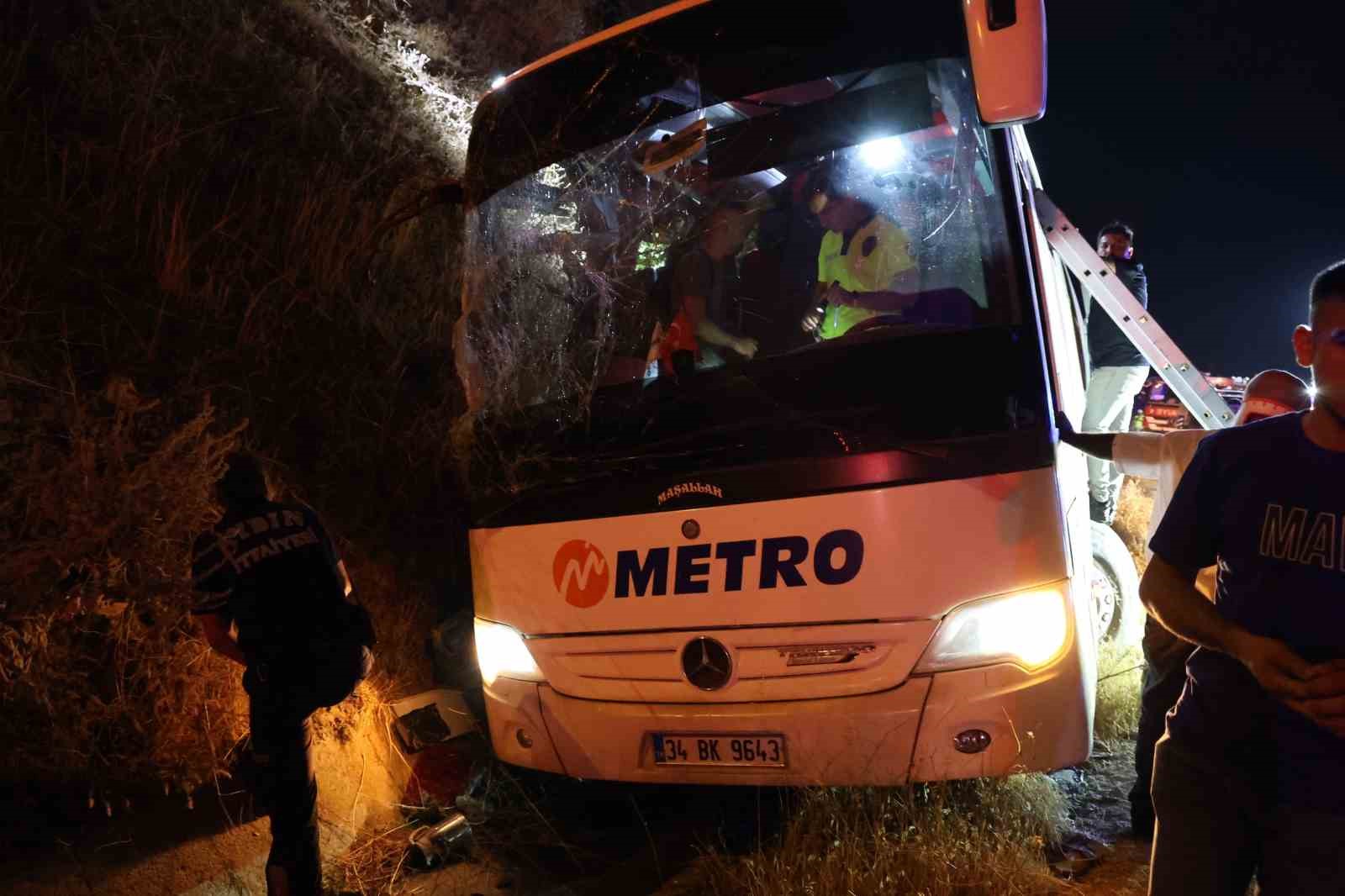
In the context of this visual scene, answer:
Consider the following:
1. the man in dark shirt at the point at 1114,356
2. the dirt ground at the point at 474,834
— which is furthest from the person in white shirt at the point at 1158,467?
the man in dark shirt at the point at 1114,356

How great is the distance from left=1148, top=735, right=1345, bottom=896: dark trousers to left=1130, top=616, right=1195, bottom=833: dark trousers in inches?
65.9

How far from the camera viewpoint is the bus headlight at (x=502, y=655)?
366cm

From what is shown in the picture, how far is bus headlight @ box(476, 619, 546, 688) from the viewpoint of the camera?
12.0 feet

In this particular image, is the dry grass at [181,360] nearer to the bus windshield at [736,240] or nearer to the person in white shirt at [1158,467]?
the bus windshield at [736,240]

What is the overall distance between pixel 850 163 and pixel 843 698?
6.49 feet

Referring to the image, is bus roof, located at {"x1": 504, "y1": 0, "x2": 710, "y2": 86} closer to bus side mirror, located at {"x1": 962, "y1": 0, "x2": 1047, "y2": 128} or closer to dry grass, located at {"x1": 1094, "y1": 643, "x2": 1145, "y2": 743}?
bus side mirror, located at {"x1": 962, "y1": 0, "x2": 1047, "y2": 128}

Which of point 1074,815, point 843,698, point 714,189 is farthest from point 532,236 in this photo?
point 1074,815

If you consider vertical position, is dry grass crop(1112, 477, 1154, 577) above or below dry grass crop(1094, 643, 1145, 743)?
above

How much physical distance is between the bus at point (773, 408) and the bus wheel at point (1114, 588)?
1.34m

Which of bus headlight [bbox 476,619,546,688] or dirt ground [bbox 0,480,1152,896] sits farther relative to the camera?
bus headlight [bbox 476,619,546,688]

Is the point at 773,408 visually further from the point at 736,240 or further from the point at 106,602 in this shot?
the point at 106,602

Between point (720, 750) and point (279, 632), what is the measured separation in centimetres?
154

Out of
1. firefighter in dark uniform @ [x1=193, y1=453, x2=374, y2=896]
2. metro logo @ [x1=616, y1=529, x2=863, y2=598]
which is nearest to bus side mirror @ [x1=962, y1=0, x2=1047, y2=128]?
metro logo @ [x1=616, y1=529, x2=863, y2=598]

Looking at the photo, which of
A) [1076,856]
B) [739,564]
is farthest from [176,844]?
[1076,856]
